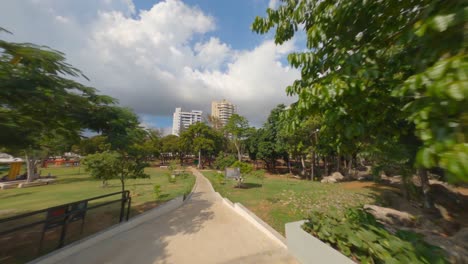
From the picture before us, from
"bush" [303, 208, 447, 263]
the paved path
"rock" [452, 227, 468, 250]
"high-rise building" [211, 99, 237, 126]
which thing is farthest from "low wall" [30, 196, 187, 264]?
"high-rise building" [211, 99, 237, 126]

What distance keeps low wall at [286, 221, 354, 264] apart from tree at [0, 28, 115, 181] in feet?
20.9

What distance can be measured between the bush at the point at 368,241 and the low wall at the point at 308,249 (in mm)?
196

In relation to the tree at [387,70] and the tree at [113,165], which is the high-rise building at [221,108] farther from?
the tree at [387,70]

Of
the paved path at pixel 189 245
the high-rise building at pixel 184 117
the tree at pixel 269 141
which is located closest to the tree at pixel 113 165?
the paved path at pixel 189 245

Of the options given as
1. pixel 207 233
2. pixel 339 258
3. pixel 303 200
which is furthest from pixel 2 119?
pixel 303 200

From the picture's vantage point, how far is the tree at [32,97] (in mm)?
3906

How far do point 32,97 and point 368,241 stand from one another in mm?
7181

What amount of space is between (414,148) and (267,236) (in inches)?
210

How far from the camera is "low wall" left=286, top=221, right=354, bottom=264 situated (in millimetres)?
2945

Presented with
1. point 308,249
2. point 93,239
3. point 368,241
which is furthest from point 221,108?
point 368,241

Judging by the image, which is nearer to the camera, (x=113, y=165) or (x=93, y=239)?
(x=93, y=239)

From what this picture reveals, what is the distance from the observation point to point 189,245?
471cm

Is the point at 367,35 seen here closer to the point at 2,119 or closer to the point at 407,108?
the point at 407,108

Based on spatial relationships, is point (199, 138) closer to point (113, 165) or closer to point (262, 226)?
point (113, 165)
